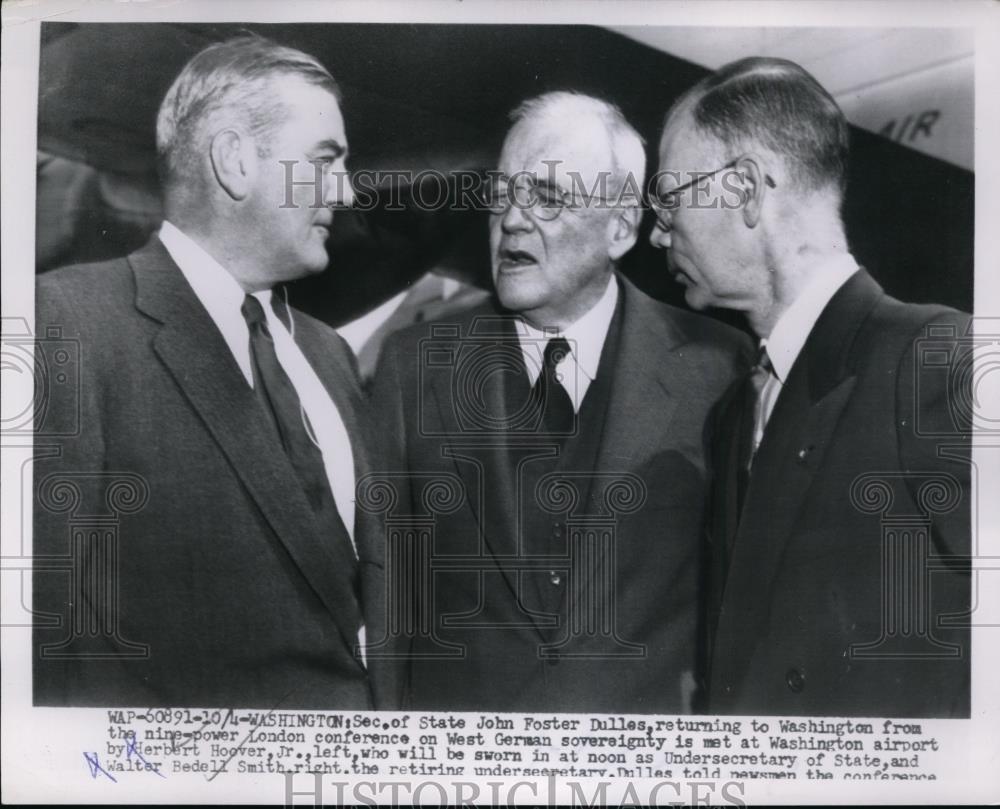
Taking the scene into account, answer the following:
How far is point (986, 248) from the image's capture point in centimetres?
279

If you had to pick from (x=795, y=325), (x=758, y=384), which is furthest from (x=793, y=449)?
(x=795, y=325)

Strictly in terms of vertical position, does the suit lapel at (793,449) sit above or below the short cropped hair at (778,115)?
below

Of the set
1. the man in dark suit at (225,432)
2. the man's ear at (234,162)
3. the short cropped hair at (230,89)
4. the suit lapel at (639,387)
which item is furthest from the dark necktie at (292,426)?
the suit lapel at (639,387)

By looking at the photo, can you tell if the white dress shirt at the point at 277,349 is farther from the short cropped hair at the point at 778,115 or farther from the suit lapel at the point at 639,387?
the short cropped hair at the point at 778,115

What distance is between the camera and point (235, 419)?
9.03 ft

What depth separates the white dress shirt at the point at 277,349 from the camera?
2.78 m

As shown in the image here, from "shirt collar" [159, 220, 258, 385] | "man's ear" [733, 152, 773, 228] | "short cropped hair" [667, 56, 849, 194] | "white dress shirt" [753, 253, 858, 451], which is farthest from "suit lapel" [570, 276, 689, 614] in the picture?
"shirt collar" [159, 220, 258, 385]

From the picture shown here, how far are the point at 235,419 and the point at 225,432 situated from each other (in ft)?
0.15

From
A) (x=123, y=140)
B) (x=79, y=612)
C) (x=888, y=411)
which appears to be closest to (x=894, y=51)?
(x=888, y=411)

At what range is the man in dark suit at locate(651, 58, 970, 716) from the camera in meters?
2.73

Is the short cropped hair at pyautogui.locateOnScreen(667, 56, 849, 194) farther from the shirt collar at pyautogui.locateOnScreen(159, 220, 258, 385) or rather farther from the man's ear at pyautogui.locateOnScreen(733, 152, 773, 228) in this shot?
the shirt collar at pyautogui.locateOnScreen(159, 220, 258, 385)

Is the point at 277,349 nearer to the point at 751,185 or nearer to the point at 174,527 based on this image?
the point at 174,527

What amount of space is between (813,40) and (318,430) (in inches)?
71.1

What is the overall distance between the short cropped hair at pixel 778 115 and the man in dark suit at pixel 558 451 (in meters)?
0.24
